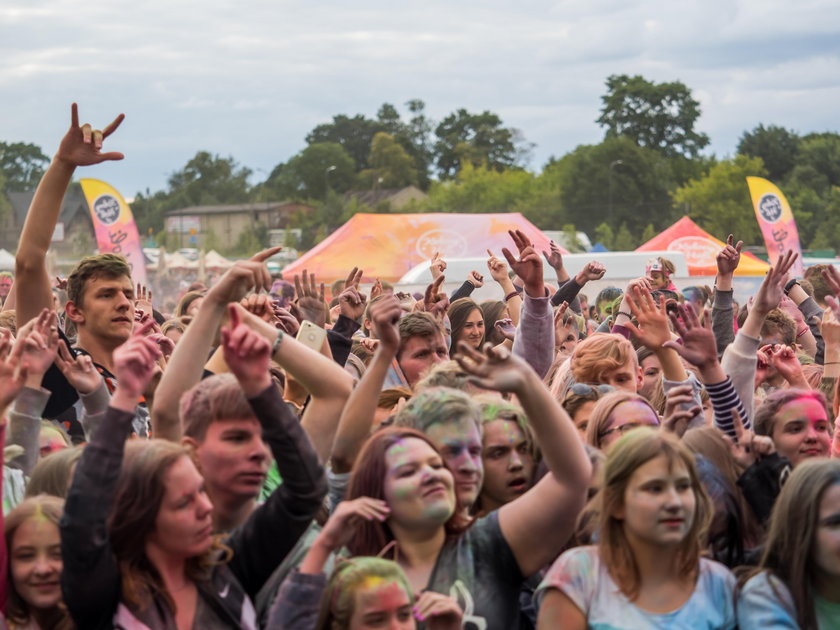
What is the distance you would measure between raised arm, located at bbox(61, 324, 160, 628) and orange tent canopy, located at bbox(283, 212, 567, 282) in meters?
17.6

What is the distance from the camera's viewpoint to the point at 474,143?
5022 inches

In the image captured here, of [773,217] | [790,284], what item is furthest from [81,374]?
[773,217]

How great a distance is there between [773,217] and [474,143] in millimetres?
109484

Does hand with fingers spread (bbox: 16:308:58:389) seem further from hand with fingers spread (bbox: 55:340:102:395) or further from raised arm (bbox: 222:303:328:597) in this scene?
raised arm (bbox: 222:303:328:597)

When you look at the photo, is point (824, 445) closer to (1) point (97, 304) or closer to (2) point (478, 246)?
(1) point (97, 304)

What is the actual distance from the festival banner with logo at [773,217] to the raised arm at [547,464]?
638 inches

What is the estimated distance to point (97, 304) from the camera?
532 cm

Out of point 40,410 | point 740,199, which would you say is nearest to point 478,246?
point 40,410

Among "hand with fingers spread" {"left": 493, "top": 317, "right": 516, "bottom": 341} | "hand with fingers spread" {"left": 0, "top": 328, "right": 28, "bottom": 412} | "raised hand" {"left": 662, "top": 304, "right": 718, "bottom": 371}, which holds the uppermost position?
"hand with fingers spread" {"left": 0, "top": 328, "right": 28, "bottom": 412}

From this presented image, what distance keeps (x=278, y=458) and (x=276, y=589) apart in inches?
16.8

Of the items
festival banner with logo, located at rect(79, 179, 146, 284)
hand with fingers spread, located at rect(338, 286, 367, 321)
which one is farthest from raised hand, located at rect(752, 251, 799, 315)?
festival banner with logo, located at rect(79, 179, 146, 284)

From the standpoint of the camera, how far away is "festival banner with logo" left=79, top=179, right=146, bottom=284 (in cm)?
1933

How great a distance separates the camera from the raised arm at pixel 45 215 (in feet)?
17.1

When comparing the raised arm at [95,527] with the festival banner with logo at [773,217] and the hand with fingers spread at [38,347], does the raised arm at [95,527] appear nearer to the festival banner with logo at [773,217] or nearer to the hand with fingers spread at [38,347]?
the hand with fingers spread at [38,347]
